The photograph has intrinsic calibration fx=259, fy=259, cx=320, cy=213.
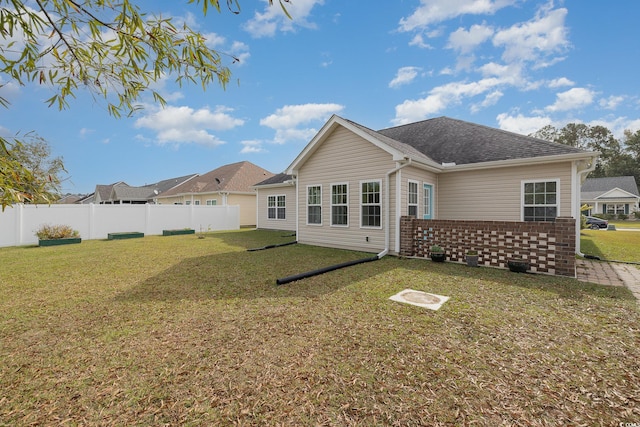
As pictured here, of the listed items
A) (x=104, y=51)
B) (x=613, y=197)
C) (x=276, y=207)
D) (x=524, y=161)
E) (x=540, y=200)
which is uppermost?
(x=104, y=51)

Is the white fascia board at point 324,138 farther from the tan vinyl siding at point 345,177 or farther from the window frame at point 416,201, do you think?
the window frame at point 416,201

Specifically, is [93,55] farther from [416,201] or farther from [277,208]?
[277,208]

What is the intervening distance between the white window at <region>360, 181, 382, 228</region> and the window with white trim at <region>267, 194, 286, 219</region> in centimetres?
919

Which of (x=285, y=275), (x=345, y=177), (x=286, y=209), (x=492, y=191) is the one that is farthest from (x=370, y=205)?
(x=286, y=209)

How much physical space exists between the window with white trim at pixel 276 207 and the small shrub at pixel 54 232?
10263 millimetres

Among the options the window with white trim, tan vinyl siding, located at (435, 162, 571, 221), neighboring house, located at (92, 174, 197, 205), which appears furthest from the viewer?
neighboring house, located at (92, 174, 197, 205)

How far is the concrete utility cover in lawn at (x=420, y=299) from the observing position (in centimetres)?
430

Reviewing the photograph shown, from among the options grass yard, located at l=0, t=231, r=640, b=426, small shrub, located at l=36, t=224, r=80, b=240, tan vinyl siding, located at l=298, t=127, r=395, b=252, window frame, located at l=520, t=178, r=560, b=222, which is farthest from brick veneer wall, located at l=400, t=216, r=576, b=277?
small shrub, located at l=36, t=224, r=80, b=240

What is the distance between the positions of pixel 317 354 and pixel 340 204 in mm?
7264

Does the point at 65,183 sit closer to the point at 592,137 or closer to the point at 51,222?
the point at 51,222

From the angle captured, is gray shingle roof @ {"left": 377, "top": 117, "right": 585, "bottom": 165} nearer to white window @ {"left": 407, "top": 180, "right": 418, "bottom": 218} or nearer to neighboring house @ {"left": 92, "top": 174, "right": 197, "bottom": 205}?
white window @ {"left": 407, "top": 180, "right": 418, "bottom": 218}

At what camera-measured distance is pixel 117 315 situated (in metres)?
3.98

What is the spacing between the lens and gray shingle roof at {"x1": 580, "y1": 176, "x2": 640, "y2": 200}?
112ft

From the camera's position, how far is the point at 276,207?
59.2ft
